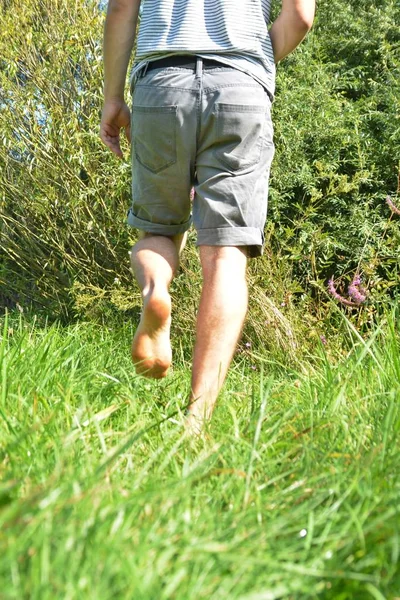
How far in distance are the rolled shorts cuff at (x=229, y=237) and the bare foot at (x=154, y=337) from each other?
216mm

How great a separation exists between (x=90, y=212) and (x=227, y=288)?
2718mm

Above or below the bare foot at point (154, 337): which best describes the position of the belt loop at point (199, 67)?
above

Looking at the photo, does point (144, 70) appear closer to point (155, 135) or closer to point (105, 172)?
point (155, 135)

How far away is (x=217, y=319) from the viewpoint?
2.57 m

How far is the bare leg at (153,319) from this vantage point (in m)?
2.59

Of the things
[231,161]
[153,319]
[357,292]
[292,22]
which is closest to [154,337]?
[153,319]

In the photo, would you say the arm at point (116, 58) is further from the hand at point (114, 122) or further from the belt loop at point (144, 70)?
the belt loop at point (144, 70)

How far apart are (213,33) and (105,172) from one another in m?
2.52

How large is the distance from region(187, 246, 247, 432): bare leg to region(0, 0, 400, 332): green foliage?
1.98 metres

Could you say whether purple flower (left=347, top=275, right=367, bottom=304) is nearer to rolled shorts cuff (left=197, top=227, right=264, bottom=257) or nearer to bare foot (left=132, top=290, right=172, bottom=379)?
rolled shorts cuff (left=197, top=227, right=264, bottom=257)

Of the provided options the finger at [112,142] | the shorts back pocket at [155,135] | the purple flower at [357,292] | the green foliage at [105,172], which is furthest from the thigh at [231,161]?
the green foliage at [105,172]

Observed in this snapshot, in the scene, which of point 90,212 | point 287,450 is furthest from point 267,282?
point 287,450

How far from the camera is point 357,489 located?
60.9 inches

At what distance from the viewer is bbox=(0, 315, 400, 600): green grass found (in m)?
1.20
